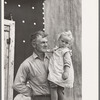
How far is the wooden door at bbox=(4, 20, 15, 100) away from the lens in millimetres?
2154

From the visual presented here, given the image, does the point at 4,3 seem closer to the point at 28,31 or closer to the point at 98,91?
the point at 28,31

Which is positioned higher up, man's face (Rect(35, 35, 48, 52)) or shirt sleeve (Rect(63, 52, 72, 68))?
man's face (Rect(35, 35, 48, 52))

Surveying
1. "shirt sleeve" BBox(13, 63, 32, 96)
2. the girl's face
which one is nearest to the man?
"shirt sleeve" BBox(13, 63, 32, 96)

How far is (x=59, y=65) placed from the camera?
221 centimetres

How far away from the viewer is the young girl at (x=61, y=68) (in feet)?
7.21

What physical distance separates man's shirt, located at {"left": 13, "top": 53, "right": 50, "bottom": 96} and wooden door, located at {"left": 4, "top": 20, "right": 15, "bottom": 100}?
0.04 meters

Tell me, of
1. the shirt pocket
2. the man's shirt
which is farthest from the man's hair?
the shirt pocket

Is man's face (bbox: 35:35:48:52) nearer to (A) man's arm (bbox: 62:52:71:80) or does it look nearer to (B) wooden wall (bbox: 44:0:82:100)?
(B) wooden wall (bbox: 44:0:82:100)

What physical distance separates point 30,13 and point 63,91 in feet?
1.82

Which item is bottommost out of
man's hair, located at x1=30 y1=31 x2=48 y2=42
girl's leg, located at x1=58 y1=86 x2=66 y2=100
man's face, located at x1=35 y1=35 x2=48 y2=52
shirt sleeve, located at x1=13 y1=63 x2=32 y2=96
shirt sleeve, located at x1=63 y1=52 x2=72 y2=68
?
girl's leg, located at x1=58 y1=86 x2=66 y2=100

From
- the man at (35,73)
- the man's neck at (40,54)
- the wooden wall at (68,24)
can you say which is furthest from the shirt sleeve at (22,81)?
the wooden wall at (68,24)

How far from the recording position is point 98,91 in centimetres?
242

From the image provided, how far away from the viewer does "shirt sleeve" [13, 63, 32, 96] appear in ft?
7.11

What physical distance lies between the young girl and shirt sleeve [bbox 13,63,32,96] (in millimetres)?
152
